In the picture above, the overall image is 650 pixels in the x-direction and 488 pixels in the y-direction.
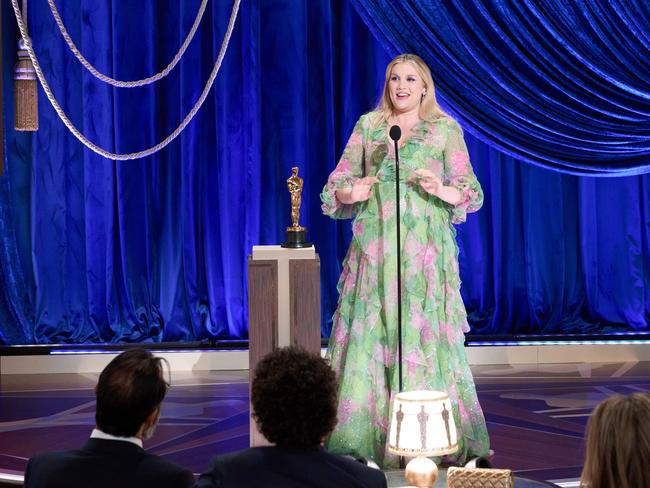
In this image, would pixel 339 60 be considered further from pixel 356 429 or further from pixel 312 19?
pixel 356 429

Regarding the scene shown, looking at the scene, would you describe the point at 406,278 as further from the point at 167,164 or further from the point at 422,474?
the point at 167,164

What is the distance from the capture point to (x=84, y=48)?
6762mm

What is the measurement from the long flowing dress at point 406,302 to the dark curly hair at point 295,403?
2.13 meters

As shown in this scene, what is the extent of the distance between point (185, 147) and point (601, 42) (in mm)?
2327

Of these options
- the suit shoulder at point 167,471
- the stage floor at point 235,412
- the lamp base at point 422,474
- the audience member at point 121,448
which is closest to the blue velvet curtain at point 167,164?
the stage floor at point 235,412

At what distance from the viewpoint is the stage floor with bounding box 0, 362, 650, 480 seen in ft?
16.3

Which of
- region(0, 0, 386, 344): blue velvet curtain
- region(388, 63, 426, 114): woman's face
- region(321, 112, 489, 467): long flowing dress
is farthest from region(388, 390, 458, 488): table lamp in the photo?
region(0, 0, 386, 344): blue velvet curtain

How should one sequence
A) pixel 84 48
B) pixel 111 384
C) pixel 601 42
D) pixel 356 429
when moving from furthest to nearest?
pixel 84 48 → pixel 601 42 → pixel 356 429 → pixel 111 384

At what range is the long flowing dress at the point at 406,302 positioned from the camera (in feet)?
15.2

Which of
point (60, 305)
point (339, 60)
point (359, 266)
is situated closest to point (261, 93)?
point (339, 60)

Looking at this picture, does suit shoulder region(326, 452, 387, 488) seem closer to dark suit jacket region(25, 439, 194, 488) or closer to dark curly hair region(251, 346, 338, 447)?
dark curly hair region(251, 346, 338, 447)

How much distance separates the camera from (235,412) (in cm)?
584

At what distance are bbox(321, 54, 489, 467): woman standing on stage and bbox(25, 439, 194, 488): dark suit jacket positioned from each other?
210 centimetres

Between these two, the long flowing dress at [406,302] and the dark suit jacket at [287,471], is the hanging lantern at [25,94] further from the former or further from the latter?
the dark suit jacket at [287,471]
